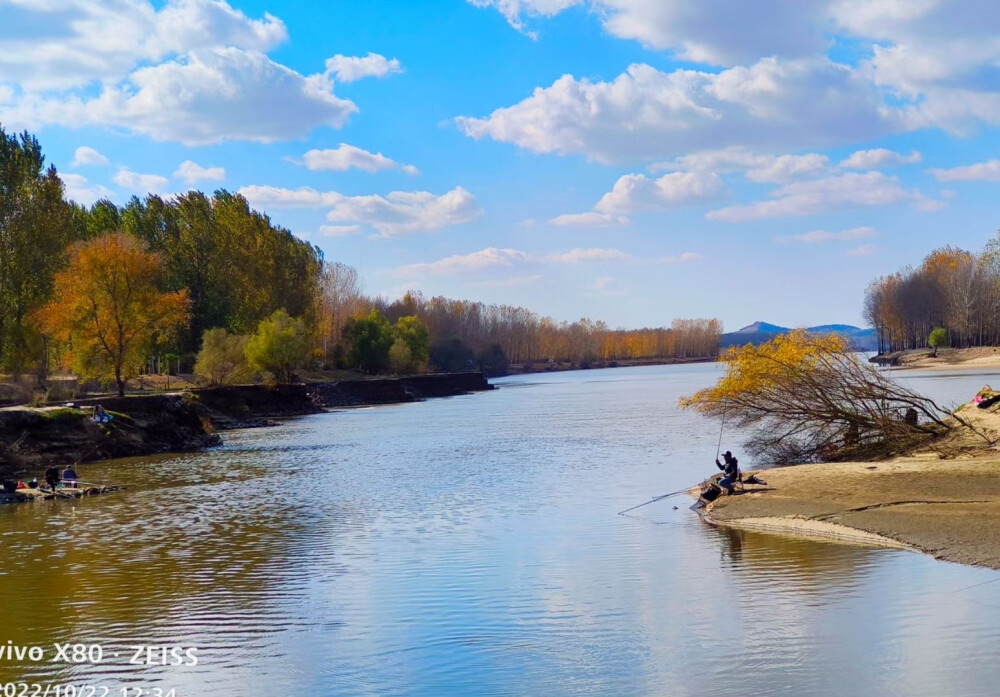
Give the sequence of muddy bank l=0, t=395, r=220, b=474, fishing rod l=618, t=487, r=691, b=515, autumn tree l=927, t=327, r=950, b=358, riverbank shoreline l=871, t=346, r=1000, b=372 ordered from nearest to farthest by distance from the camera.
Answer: fishing rod l=618, t=487, r=691, b=515, muddy bank l=0, t=395, r=220, b=474, riverbank shoreline l=871, t=346, r=1000, b=372, autumn tree l=927, t=327, r=950, b=358

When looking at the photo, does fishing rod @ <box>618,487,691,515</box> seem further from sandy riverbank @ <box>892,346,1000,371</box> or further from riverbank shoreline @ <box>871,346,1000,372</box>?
sandy riverbank @ <box>892,346,1000,371</box>

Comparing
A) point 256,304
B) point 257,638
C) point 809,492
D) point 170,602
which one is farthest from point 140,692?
point 256,304

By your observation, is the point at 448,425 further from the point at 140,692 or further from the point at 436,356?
the point at 436,356

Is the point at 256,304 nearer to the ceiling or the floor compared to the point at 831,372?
nearer to the ceiling

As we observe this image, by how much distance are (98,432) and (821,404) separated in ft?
115

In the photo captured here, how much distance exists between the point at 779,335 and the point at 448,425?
122ft

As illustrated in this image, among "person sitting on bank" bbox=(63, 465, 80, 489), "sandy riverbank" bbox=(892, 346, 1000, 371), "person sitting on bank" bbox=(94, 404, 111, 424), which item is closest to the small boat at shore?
"person sitting on bank" bbox=(63, 465, 80, 489)

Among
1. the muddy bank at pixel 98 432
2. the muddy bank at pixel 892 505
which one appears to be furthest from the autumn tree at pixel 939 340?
the muddy bank at pixel 892 505

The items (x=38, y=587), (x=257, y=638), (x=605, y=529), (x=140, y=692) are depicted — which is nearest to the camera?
(x=140, y=692)

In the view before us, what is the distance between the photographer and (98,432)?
156ft

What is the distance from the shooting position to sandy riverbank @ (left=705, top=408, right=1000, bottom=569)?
1967 cm

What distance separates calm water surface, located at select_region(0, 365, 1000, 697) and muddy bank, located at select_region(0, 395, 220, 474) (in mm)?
12029

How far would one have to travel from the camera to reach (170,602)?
17484mm

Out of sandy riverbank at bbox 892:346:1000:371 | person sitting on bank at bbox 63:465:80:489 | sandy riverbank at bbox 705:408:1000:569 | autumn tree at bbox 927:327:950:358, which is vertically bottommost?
sandy riverbank at bbox 705:408:1000:569
